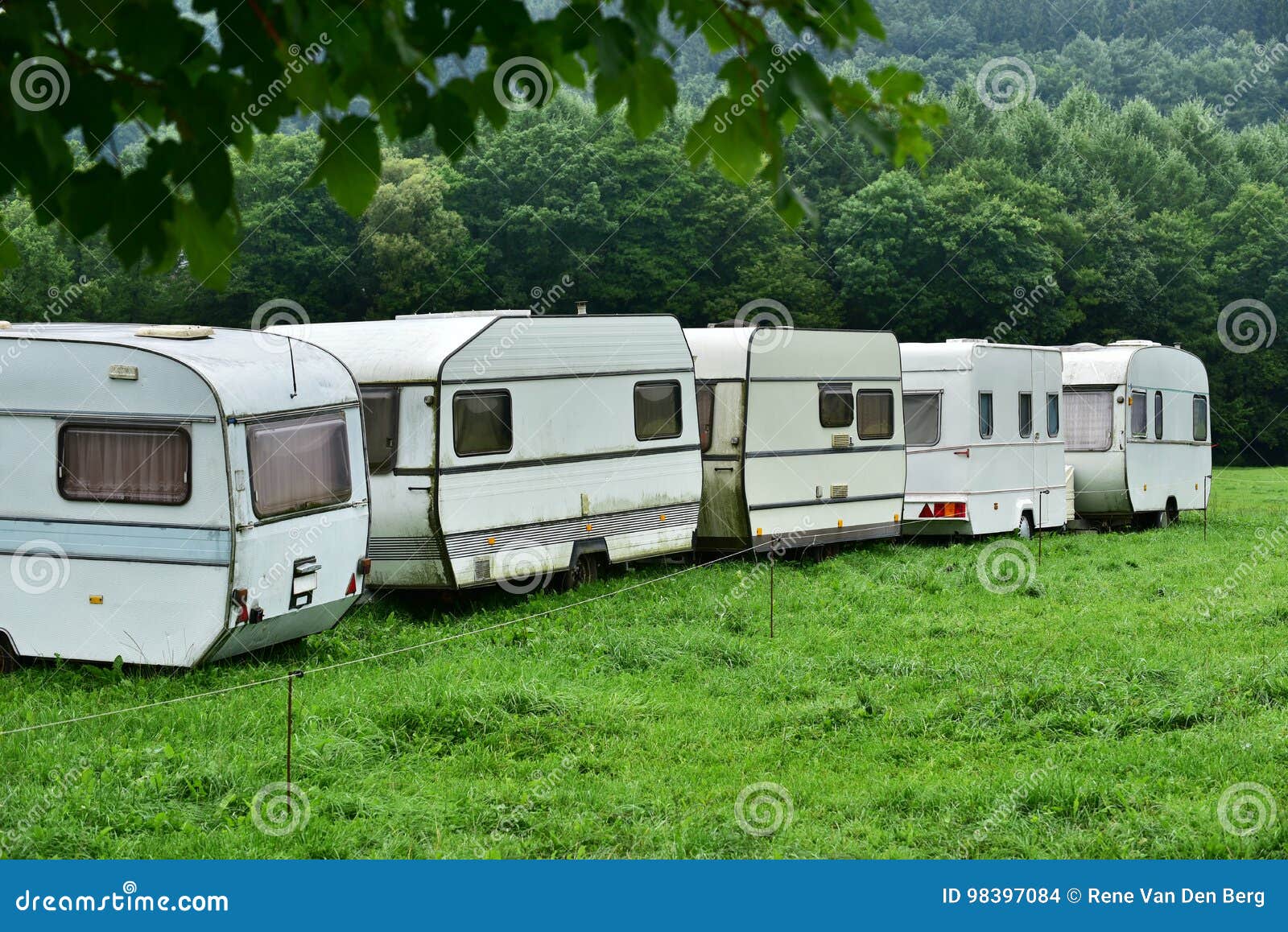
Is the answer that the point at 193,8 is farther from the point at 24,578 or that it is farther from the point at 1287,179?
the point at 1287,179

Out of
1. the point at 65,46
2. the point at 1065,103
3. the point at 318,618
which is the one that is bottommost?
the point at 318,618

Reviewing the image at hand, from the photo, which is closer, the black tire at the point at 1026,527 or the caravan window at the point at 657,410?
the caravan window at the point at 657,410

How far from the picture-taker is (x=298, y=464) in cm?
1050

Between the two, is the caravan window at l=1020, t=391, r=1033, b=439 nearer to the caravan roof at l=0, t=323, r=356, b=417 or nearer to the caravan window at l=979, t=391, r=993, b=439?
the caravan window at l=979, t=391, r=993, b=439

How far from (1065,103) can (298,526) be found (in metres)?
62.3

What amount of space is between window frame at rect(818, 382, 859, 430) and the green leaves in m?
13.6

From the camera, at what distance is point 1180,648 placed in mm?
11266

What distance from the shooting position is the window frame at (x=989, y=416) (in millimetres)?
18719

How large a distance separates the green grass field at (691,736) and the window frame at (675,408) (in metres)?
1.99

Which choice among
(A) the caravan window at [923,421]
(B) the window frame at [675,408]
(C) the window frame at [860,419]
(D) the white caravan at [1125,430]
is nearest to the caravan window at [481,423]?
(B) the window frame at [675,408]

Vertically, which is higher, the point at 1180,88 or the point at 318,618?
the point at 1180,88

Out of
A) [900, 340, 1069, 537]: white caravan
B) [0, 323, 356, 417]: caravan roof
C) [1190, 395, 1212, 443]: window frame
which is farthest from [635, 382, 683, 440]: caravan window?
[1190, 395, 1212, 443]: window frame

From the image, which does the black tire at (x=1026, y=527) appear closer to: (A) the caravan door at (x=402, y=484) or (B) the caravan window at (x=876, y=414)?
(B) the caravan window at (x=876, y=414)

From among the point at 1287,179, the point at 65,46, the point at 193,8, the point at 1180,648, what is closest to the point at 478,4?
the point at 193,8
